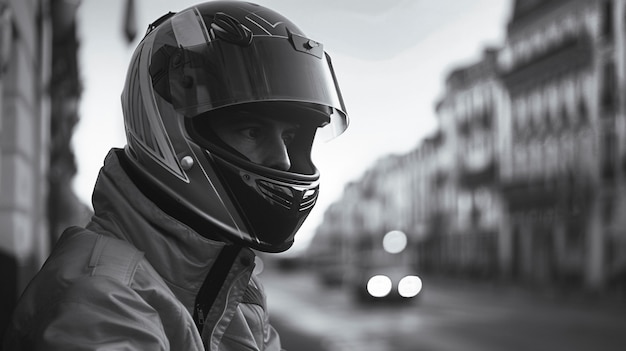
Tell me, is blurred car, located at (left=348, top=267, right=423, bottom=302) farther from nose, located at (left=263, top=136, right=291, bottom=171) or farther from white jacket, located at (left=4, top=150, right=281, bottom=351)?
white jacket, located at (left=4, top=150, right=281, bottom=351)

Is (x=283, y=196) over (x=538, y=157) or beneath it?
beneath

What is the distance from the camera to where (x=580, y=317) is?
1731cm

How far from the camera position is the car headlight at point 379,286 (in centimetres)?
2042

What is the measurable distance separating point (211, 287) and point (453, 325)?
558 inches

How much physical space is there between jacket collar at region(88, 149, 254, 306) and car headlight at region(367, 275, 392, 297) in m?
19.4

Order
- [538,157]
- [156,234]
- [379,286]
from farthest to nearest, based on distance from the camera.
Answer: [538,157], [379,286], [156,234]

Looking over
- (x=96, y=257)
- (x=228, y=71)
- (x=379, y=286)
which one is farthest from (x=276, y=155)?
(x=379, y=286)

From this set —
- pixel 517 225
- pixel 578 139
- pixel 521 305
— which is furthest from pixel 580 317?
pixel 517 225

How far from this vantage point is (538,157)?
31609mm

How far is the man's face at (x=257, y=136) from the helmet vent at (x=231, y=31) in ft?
0.45

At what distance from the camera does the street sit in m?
11.9

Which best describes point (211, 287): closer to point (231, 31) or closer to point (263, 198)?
point (263, 198)

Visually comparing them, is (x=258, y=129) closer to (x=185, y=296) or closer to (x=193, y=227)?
(x=193, y=227)

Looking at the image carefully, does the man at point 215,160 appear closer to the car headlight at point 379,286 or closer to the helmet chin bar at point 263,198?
the helmet chin bar at point 263,198
